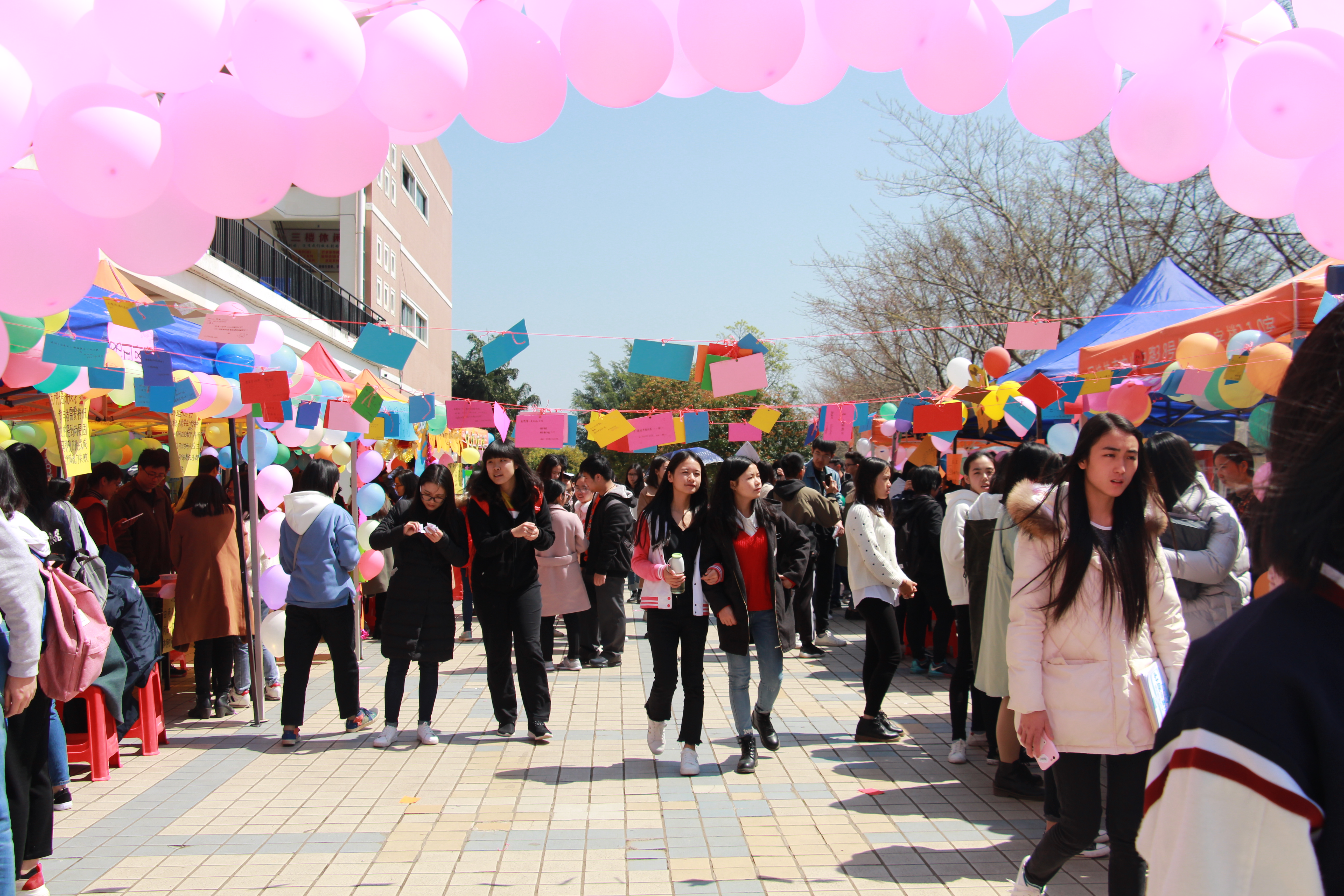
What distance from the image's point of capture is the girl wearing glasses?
21.0 ft

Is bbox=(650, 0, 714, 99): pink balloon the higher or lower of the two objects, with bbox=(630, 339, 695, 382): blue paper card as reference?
higher

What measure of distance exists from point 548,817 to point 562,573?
380cm

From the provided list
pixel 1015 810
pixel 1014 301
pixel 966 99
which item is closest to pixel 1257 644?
pixel 966 99

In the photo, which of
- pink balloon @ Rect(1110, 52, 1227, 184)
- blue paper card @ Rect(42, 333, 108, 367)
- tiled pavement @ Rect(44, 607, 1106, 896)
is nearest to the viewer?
pink balloon @ Rect(1110, 52, 1227, 184)

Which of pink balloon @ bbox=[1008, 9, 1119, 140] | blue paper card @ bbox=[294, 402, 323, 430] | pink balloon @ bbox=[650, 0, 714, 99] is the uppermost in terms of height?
pink balloon @ bbox=[650, 0, 714, 99]

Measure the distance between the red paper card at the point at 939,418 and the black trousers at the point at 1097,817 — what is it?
229 inches

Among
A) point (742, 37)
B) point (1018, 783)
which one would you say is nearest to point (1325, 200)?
point (742, 37)

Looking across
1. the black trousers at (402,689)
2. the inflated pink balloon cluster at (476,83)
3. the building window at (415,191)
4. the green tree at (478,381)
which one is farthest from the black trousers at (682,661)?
the green tree at (478,381)

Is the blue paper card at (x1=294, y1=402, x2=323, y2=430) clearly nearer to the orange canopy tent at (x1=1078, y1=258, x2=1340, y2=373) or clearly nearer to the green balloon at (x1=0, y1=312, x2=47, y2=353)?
the green balloon at (x1=0, y1=312, x2=47, y2=353)

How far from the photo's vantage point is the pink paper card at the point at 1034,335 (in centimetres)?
734

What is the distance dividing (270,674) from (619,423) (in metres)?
3.71

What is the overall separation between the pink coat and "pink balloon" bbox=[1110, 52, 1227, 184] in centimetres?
604

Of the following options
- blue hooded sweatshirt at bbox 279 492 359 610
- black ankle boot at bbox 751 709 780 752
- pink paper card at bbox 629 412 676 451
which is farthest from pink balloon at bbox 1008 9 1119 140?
pink paper card at bbox 629 412 676 451

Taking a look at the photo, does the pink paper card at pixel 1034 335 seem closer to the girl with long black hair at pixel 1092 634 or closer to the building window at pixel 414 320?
the girl with long black hair at pixel 1092 634
